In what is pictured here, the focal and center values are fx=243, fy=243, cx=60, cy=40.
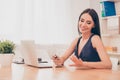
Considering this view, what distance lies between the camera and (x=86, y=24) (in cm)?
225

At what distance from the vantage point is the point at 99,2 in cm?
391

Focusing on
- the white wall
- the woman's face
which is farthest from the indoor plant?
the white wall

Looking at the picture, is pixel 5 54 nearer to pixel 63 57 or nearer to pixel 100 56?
pixel 63 57

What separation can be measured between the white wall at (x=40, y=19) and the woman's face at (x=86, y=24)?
1401 millimetres

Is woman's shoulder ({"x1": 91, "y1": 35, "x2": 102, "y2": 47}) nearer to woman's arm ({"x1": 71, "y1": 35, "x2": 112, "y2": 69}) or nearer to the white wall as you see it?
woman's arm ({"x1": 71, "y1": 35, "x2": 112, "y2": 69})

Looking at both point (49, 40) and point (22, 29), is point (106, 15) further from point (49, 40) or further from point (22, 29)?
point (22, 29)

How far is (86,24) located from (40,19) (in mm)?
1483

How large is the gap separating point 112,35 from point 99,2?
0.67m

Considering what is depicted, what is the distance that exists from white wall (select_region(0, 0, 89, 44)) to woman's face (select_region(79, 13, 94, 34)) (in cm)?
140

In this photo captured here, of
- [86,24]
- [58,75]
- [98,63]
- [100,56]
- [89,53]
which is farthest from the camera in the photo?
[89,53]

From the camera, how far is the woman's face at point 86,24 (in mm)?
2246

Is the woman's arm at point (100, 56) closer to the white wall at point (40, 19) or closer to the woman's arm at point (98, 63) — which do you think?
the woman's arm at point (98, 63)

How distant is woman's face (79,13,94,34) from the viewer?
225 centimetres

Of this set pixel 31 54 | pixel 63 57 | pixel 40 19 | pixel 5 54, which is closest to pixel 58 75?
pixel 31 54
